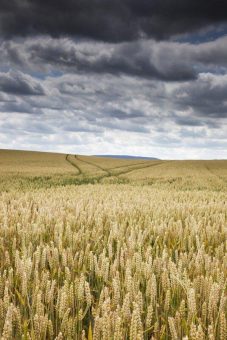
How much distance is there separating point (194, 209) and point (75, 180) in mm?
19552

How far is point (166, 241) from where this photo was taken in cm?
393

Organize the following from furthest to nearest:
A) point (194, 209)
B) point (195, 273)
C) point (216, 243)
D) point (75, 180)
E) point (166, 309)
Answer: point (75, 180)
point (194, 209)
point (216, 243)
point (195, 273)
point (166, 309)

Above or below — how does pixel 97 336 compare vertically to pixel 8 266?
above

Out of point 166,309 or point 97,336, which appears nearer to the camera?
point 97,336

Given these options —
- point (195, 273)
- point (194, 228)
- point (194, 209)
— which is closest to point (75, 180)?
point (194, 209)

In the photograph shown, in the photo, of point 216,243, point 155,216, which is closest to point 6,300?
point 216,243

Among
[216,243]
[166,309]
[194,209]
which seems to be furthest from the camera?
[194,209]

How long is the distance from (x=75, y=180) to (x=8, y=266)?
2298cm

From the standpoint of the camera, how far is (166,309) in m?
1.89

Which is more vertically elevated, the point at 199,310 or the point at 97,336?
the point at 97,336

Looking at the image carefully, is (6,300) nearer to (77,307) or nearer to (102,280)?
(77,307)

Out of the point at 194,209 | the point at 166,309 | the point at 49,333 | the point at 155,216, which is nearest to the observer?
the point at 49,333

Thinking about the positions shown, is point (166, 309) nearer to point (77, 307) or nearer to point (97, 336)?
point (77, 307)

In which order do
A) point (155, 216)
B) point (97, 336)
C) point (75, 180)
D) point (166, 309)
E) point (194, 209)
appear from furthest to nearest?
point (75, 180)
point (194, 209)
point (155, 216)
point (166, 309)
point (97, 336)
